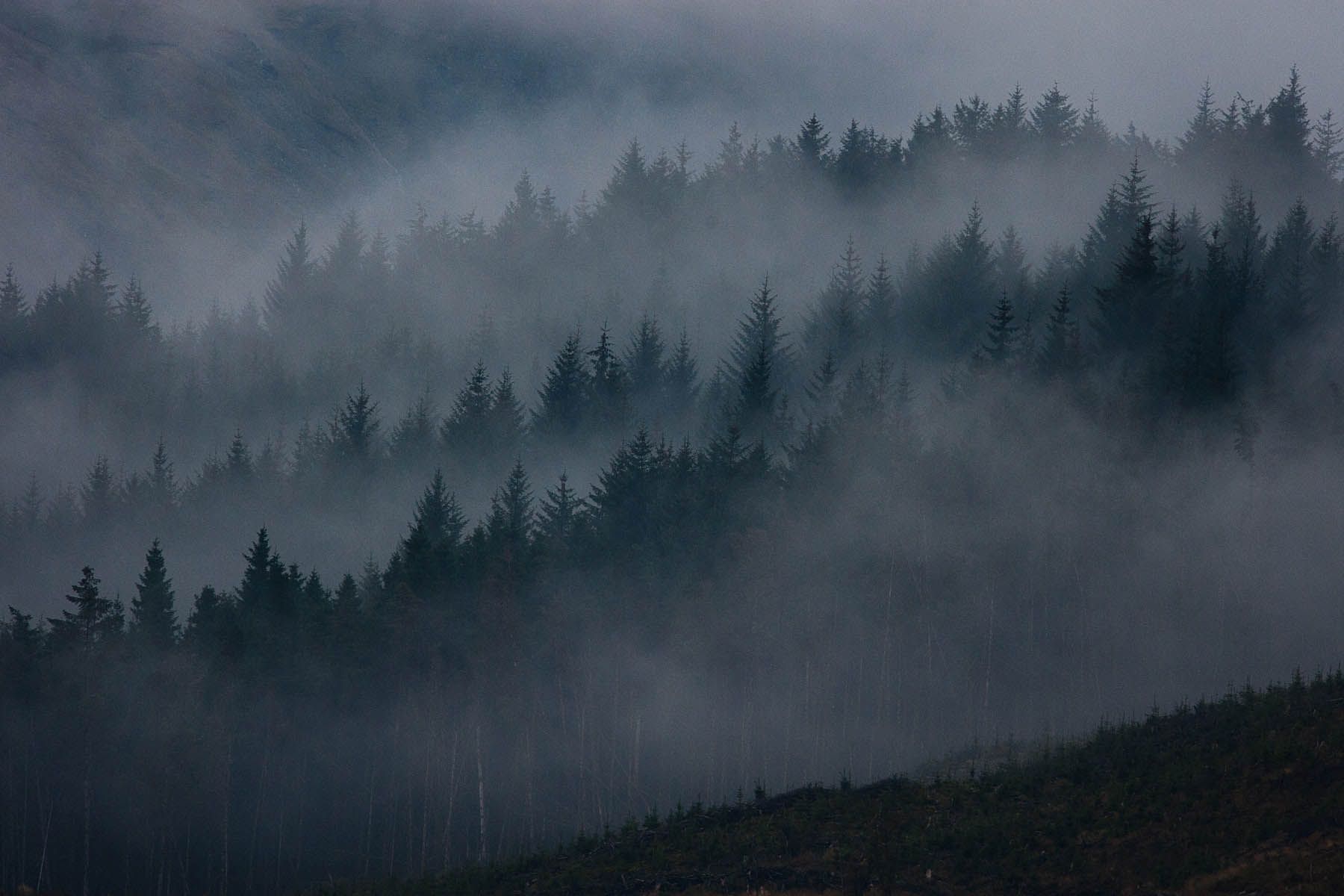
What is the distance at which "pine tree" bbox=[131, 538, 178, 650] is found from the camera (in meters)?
71.9

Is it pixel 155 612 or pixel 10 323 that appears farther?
pixel 10 323

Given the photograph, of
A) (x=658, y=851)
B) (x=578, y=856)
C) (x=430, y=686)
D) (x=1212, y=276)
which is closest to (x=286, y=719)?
(x=430, y=686)

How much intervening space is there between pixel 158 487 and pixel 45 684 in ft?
141

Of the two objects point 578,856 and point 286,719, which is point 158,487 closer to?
point 286,719

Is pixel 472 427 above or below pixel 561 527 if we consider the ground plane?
above

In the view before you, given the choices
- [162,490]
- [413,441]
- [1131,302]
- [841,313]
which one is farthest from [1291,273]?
[162,490]

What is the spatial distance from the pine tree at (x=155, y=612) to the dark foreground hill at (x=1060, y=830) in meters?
25.1

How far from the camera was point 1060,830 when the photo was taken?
41281 mm

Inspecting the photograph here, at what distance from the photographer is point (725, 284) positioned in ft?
431

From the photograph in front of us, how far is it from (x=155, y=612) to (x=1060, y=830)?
165ft

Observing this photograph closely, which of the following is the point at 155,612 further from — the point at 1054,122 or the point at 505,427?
the point at 1054,122

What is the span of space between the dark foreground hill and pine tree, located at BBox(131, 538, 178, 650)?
25052 mm

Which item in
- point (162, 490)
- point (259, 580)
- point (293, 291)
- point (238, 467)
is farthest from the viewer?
point (293, 291)

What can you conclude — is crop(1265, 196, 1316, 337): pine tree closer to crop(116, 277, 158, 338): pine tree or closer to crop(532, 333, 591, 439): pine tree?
crop(532, 333, 591, 439): pine tree
